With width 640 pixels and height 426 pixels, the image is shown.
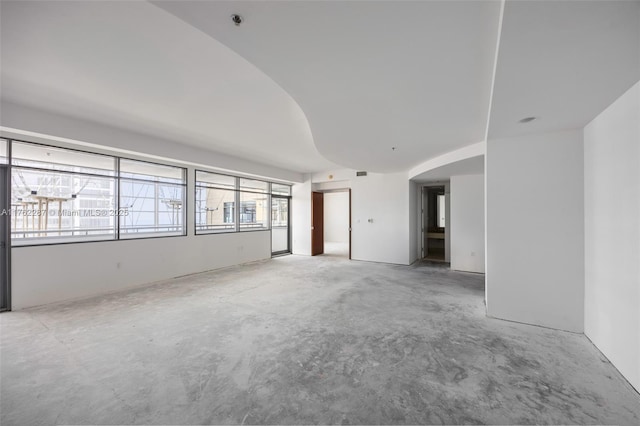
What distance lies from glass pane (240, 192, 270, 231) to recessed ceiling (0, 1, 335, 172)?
319 centimetres

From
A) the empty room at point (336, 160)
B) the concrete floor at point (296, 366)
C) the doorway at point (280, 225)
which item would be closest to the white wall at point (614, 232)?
the empty room at point (336, 160)

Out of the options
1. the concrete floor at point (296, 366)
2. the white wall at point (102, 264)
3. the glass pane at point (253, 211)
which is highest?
the glass pane at point (253, 211)

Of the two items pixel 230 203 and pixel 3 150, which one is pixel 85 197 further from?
pixel 230 203

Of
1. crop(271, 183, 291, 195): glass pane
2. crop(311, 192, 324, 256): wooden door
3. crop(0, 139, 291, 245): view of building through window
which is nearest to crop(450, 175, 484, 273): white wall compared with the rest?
crop(311, 192, 324, 256): wooden door

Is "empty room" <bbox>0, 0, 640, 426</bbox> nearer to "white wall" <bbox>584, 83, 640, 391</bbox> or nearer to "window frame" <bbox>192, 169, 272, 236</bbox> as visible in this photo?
"white wall" <bbox>584, 83, 640, 391</bbox>

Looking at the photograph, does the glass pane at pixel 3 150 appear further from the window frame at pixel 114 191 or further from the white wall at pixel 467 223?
the white wall at pixel 467 223

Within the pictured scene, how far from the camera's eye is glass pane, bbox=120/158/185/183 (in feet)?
17.0

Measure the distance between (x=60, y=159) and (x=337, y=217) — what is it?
10.4 m

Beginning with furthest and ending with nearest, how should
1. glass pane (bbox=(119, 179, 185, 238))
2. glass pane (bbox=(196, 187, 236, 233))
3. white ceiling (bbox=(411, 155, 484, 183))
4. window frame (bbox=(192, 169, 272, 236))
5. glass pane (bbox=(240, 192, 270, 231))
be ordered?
glass pane (bbox=(240, 192, 270, 231)), glass pane (bbox=(196, 187, 236, 233)), window frame (bbox=(192, 169, 272, 236)), glass pane (bbox=(119, 179, 185, 238)), white ceiling (bbox=(411, 155, 484, 183))

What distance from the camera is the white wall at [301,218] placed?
352 inches

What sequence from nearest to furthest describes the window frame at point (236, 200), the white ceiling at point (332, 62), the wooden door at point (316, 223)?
the white ceiling at point (332, 62)
the window frame at point (236, 200)
the wooden door at point (316, 223)

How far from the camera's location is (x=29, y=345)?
2785mm

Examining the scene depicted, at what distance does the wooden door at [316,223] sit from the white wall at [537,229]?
5949 mm

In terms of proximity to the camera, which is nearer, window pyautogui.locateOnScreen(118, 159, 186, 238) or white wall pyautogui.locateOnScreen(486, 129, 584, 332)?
white wall pyautogui.locateOnScreen(486, 129, 584, 332)
